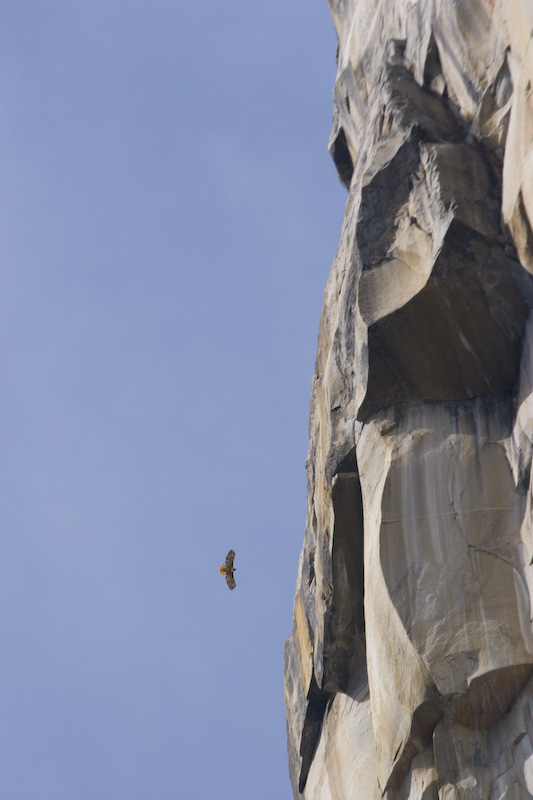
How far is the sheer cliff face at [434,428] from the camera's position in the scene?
648 inches

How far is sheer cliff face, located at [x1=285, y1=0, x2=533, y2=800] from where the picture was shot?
16.5 m

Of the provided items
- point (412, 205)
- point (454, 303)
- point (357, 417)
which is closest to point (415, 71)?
point (412, 205)

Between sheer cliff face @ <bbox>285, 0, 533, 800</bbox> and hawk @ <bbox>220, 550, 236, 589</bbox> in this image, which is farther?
hawk @ <bbox>220, 550, 236, 589</bbox>

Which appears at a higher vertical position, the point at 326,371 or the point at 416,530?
the point at 326,371

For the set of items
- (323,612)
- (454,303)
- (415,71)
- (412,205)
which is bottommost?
(323,612)

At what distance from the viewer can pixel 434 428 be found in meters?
18.6

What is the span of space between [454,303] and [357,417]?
8.49 ft

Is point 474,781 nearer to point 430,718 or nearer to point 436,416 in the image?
point 430,718

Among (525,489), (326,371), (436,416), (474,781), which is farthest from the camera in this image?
(326,371)

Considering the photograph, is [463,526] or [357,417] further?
A: [357,417]

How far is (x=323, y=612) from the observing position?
69.8 feet

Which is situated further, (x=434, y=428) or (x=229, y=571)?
(x=229, y=571)

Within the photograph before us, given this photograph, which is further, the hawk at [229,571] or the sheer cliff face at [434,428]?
the hawk at [229,571]

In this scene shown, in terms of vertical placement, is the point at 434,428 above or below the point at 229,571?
above
